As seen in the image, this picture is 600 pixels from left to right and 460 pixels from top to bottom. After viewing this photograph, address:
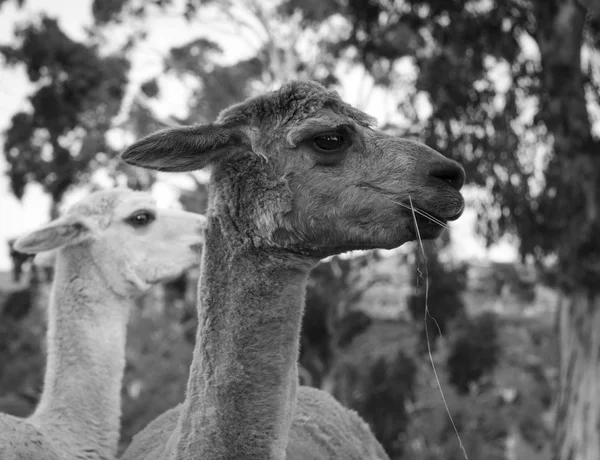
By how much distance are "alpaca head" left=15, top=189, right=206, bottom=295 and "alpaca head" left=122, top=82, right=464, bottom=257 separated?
168 cm

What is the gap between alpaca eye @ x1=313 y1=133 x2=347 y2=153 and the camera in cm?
338

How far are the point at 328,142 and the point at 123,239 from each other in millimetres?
2330

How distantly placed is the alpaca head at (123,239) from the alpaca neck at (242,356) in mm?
1796

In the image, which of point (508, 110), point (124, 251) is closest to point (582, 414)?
point (508, 110)

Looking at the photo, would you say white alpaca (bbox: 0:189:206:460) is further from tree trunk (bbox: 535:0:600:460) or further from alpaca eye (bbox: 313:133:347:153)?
tree trunk (bbox: 535:0:600:460)

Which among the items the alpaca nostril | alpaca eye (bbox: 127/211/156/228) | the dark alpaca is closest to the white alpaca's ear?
alpaca eye (bbox: 127/211/156/228)

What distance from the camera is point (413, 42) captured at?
14.6 m

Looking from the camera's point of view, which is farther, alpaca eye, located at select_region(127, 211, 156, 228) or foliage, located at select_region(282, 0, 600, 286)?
foliage, located at select_region(282, 0, 600, 286)

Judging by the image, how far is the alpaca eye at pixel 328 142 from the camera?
3.38 meters

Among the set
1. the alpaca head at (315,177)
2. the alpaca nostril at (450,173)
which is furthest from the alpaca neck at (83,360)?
the alpaca nostril at (450,173)

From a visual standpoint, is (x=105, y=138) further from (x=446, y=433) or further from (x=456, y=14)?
(x=446, y=433)

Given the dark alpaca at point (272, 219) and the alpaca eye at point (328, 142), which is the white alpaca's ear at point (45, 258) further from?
the alpaca eye at point (328, 142)

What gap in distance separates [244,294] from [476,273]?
16351 millimetres

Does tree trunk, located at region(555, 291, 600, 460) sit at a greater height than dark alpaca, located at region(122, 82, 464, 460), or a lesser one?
lesser
